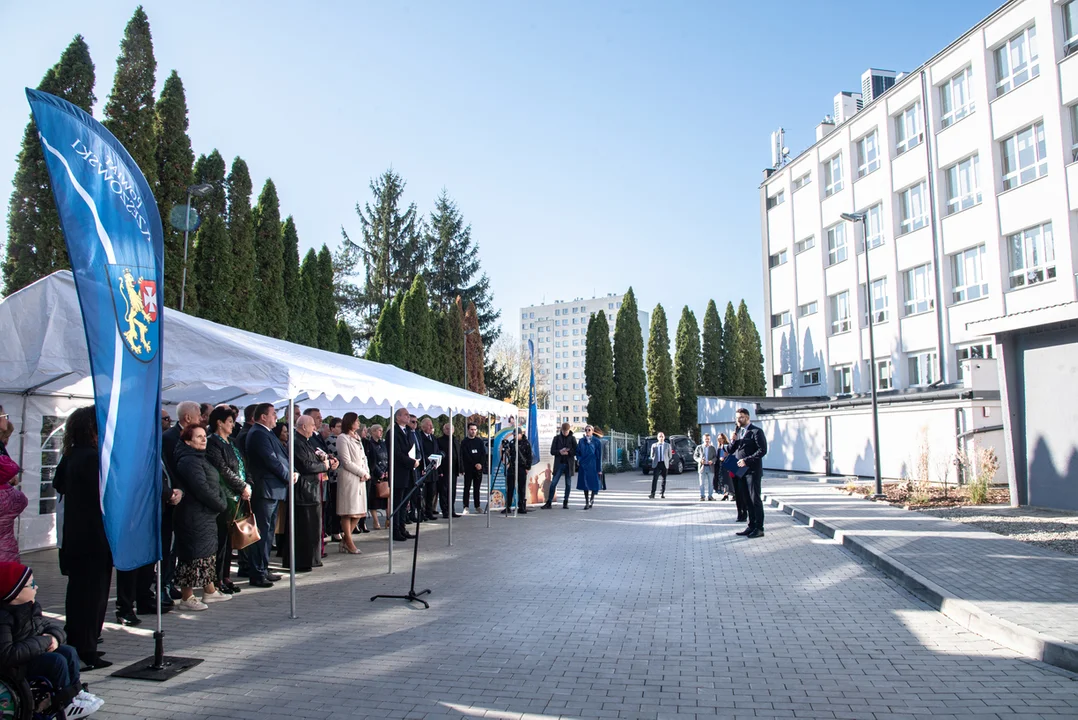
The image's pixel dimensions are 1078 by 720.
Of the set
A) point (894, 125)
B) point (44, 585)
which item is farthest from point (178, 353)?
point (894, 125)

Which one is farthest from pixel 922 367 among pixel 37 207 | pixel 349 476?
pixel 37 207

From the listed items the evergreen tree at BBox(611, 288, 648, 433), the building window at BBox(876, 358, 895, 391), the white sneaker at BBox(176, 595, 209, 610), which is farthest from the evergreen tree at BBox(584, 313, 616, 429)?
the white sneaker at BBox(176, 595, 209, 610)

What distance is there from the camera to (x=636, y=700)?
4828 millimetres

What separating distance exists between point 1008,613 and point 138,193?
26.4ft

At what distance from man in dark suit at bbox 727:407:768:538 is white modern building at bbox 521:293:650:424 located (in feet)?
416

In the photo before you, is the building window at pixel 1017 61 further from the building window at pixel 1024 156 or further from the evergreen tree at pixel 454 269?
the evergreen tree at pixel 454 269

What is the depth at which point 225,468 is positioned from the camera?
7477 mm

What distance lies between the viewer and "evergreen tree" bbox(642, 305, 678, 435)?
158 feet

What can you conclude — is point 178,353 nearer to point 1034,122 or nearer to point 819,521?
point 819,521

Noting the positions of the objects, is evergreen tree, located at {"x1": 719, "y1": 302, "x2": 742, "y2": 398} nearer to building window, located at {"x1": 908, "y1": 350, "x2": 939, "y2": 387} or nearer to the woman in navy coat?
building window, located at {"x1": 908, "y1": 350, "x2": 939, "y2": 387}

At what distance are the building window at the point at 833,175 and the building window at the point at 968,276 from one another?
30.3 feet

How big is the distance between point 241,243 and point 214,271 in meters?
1.91

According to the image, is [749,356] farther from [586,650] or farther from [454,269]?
[586,650]

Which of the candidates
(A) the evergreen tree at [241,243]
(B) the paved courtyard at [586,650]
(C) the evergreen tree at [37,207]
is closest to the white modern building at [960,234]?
(B) the paved courtyard at [586,650]
